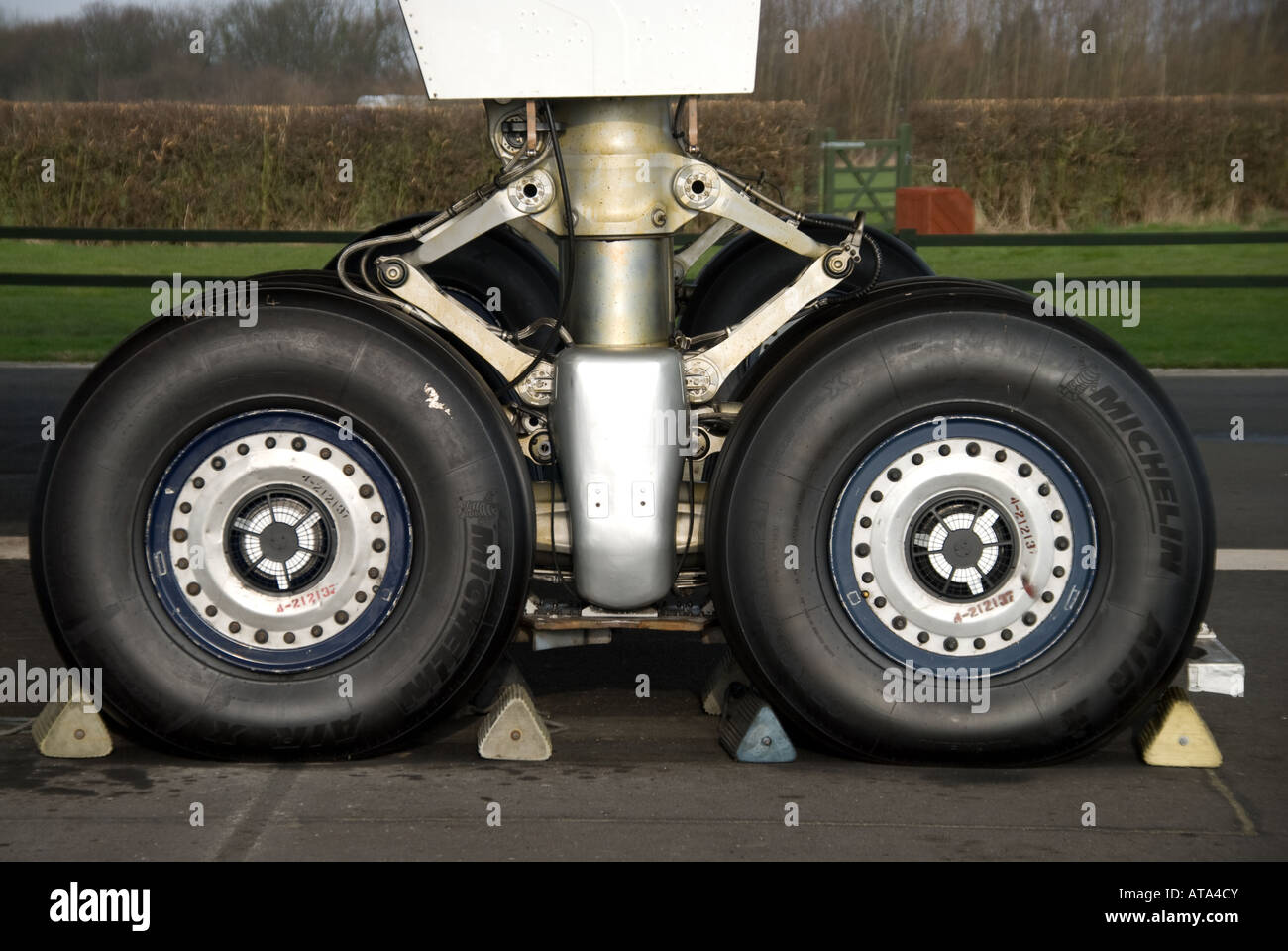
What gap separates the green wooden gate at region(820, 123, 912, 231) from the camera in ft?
62.7

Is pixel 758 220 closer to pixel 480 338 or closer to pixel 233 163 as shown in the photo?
pixel 480 338

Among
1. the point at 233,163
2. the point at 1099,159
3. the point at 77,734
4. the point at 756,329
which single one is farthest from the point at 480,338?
the point at 1099,159

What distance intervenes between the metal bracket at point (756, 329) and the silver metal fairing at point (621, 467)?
20cm

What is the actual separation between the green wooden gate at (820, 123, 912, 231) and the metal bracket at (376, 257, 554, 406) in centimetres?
1443

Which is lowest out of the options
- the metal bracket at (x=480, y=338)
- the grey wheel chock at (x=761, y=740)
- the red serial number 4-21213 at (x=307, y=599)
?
the grey wheel chock at (x=761, y=740)

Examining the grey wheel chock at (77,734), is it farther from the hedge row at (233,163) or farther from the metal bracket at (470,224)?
the hedge row at (233,163)

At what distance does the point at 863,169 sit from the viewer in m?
19.4

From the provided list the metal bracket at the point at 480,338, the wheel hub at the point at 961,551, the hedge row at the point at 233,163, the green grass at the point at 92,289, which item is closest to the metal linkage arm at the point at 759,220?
the metal bracket at the point at 480,338

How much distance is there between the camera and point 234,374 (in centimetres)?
448

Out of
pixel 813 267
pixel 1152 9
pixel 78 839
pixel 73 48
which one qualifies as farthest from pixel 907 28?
pixel 78 839

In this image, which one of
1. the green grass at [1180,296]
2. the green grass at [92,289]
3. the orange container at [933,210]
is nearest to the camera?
the green grass at [1180,296]

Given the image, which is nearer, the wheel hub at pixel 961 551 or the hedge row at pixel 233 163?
the wheel hub at pixel 961 551

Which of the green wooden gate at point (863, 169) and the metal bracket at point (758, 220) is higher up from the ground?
the green wooden gate at point (863, 169)

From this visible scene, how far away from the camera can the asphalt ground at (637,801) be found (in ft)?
13.0
